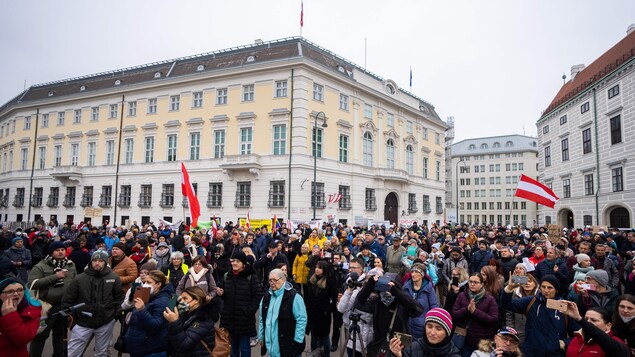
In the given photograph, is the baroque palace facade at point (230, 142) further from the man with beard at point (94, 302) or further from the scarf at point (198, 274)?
the man with beard at point (94, 302)

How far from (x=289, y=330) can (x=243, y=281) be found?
124 centimetres

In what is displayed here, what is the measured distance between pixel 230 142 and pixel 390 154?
613 inches

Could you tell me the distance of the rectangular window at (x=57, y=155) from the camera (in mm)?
40281

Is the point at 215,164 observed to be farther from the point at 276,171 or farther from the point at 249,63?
the point at 249,63

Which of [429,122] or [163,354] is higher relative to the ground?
[429,122]

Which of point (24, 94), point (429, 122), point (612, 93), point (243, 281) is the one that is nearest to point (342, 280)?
point (243, 281)

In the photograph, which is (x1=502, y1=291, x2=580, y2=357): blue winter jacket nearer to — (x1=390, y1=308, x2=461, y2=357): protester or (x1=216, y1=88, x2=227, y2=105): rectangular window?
(x1=390, y1=308, x2=461, y2=357): protester

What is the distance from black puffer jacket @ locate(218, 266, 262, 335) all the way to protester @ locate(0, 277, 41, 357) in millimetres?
2577

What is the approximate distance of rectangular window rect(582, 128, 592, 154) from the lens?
1243 inches

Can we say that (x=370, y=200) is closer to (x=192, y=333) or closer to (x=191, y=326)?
(x=191, y=326)

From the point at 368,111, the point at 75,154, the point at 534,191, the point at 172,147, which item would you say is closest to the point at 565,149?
the point at 368,111

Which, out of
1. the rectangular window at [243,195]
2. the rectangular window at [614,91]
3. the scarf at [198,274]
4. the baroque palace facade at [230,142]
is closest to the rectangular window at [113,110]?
the baroque palace facade at [230,142]

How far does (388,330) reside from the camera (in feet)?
18.1

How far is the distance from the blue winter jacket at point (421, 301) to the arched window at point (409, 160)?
3510 centimetres
